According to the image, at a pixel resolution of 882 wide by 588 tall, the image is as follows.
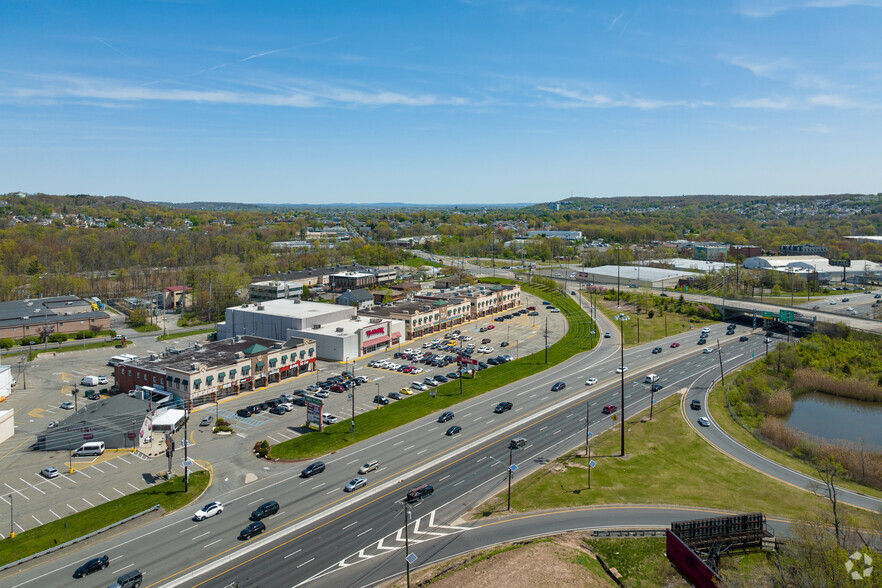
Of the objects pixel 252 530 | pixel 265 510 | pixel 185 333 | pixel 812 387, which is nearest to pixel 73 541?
pixel 252 530

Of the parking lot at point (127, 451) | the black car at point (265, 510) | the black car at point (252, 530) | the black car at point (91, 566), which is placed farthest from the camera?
the parking lot at point (127, 451)

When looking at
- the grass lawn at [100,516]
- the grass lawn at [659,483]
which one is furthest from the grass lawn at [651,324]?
the grass lawn at [100,516]

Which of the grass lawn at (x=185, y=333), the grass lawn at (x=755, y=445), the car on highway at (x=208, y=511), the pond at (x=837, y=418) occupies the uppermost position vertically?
the grass lawn at (x=185, y=333)

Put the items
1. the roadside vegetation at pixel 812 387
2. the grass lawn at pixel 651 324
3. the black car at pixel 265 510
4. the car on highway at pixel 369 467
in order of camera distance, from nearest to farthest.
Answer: the black car at pixel 265 510 < the car on highway at pixel 369 467 < the roadside vegetation at pixel 812 387 < the grass lawn at pixel 651 324

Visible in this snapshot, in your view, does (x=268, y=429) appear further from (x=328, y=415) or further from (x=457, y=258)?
(x=457, y=258)

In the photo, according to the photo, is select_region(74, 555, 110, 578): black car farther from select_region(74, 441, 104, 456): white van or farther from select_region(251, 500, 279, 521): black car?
select_region(74, 441, 104, 456): white van

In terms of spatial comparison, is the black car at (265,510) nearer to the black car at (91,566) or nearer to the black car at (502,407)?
the black car at (91,566)

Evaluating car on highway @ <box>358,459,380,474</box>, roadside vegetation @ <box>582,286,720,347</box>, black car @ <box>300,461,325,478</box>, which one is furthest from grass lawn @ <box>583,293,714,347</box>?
black car @ <box>300,461,325,478</box>
